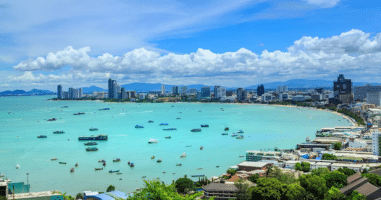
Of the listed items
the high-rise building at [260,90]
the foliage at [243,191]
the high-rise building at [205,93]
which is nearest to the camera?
the foliage at [243,191]

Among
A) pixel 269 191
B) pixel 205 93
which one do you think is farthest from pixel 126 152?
pixel 205 93

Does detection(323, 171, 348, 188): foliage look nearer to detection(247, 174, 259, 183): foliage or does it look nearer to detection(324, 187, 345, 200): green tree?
detection(324, 187, 345, 200): green tree

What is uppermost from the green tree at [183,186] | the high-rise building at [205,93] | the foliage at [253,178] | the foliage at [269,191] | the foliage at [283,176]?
the high-rise building at [205,93]

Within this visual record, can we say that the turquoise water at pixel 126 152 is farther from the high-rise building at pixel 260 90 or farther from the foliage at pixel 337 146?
the high-rise building at pixel 260 90

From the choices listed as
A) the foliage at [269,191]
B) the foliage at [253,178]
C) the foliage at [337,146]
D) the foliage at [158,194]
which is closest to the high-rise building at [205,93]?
the foliage at [337,146]

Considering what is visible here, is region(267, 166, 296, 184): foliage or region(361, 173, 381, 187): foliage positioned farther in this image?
region(267, 166, 296, 184): foliage

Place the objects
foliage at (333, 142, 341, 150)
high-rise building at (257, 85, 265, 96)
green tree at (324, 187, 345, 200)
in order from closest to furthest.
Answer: green tree at (324, 187, 345, 200)
foliage at (333, 142, 341, 150)
high-rise building at (257, 85, 265, 96)

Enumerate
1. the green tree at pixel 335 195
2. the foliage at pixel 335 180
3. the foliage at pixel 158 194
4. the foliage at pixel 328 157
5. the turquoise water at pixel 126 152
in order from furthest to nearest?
the foliage at pixel 328 157
the turquoise water at pixel 126 152
the foliage at pixel 335 180
the green tree at pixel 335 195
the foliage at pixel 158 194

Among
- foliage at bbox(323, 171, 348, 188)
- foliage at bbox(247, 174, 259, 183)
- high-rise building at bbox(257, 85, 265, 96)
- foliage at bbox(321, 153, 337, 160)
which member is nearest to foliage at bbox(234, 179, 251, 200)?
foliage at bbox(247, 174, 259, 183)
